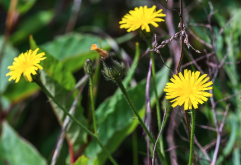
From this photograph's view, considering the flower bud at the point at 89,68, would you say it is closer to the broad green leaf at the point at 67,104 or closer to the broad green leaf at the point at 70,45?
the broad green leaf at the point at 67,104

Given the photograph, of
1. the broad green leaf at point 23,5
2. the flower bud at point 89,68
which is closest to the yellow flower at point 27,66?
the flower bud at point 89,68

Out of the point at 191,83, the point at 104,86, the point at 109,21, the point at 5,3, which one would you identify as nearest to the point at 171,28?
the point at 104,86

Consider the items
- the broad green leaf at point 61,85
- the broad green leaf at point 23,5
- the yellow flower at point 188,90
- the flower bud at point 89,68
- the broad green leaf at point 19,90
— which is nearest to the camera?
the yellow flower at point 188,90

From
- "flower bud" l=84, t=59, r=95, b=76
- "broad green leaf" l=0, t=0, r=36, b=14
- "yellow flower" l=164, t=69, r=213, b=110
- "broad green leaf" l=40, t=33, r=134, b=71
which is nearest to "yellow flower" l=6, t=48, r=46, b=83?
"flower bud" l=84, t=59, r=95, b=76

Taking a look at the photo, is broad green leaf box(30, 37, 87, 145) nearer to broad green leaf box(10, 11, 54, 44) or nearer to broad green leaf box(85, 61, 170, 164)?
broad green leaf box(85, 61, 170, 164)

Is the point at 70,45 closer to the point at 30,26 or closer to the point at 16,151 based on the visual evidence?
the point at 30,26

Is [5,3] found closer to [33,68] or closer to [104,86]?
[104,86]
